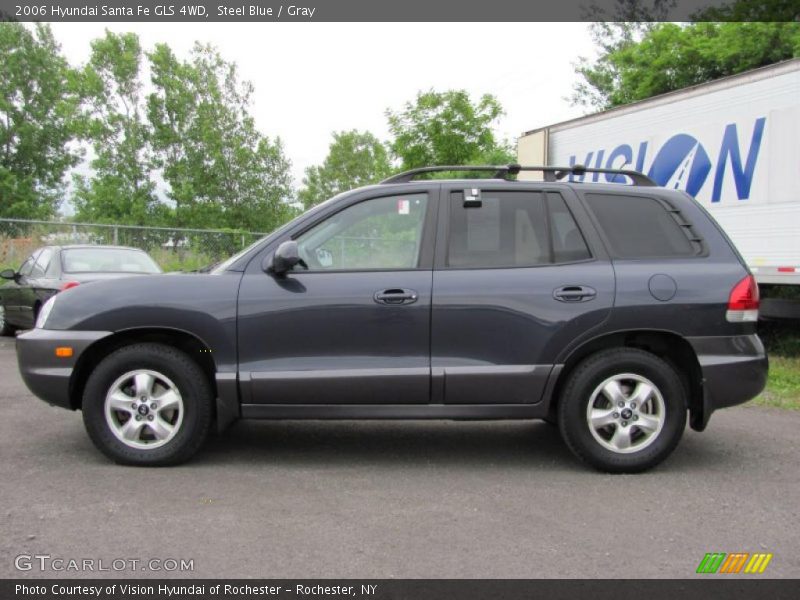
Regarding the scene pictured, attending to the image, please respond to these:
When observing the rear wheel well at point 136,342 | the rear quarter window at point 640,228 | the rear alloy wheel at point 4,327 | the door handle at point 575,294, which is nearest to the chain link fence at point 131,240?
the rear alloy wheel at point 4,327

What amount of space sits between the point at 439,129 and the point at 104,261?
448 inches

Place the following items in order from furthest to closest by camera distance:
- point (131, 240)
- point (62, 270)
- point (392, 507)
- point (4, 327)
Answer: point (131, 240) < point (4, 327) < point (62, 270) < point (392, 507)

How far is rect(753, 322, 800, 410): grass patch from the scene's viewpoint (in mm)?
7398

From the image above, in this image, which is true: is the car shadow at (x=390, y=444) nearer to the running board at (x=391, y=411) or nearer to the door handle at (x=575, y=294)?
the running board at (x=391, y=411)

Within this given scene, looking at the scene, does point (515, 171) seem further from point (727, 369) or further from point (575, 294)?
point (727, 369)

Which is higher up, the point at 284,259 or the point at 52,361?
the point at 284,259

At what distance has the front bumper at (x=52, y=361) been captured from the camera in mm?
4730

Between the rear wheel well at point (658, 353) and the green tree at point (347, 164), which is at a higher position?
the green tree at point (347, 164)

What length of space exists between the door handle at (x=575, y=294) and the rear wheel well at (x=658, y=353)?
0.91ft

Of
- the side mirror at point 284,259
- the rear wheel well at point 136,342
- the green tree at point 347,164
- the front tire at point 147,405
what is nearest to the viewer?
the side mirror at point 284,259

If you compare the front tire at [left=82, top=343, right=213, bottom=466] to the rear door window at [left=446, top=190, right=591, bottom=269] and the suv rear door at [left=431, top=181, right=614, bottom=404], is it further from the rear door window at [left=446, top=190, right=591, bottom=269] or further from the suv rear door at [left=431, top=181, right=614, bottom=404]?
the rear door window at [left=446, top=190, right=591, bottom=269]

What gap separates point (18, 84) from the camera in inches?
1672

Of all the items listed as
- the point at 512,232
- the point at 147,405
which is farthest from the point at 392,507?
the point at 512,232

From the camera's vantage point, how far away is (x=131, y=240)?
1917 centimetres
